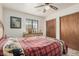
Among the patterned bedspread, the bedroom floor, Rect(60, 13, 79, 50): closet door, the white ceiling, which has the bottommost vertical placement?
the bedroom floor

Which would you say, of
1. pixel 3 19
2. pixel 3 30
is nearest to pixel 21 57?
pixel 3 30

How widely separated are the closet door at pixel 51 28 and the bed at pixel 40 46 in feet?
0.28

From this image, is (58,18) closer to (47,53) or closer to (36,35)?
(36,35)

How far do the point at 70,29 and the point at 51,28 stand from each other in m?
0.31

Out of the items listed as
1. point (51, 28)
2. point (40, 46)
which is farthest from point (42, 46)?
point (51, 28)

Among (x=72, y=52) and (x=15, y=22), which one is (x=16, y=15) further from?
(x=72, y=52)

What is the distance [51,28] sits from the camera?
1.67 m

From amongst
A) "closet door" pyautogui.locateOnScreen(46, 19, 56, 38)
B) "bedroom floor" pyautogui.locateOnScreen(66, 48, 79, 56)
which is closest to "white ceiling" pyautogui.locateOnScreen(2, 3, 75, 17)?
"closet door" pyautogui.locateOnScreen(46, 19, 56, 38)

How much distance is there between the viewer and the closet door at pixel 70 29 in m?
1.51

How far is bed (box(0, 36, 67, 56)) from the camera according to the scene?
142 cm

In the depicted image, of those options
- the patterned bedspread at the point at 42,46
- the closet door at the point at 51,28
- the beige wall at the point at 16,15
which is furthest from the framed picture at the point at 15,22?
the closet door at the point at 51,28

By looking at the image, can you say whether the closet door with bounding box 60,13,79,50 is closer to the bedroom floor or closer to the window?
the bedroom floor

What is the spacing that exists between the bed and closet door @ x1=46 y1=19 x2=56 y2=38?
85mm

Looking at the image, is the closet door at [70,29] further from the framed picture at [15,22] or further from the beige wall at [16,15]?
the framed picture at [15,22]
